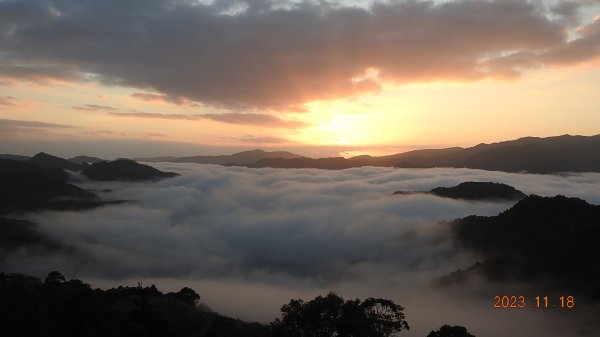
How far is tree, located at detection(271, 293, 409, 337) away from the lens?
5316 centimetres

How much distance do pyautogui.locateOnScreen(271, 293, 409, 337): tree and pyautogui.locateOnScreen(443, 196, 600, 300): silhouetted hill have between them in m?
82.6

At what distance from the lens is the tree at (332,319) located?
174 feet

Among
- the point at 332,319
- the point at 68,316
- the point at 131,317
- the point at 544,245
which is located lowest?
the point at 544,245

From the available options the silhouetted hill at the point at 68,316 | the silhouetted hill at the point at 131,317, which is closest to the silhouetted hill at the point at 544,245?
the silhouetted hill at the point at 131,317

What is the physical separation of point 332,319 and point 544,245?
112 m

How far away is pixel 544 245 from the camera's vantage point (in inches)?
5443

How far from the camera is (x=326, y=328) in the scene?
54.4 meters

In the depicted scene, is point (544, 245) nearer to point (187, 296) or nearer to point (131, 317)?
point (187, 296)

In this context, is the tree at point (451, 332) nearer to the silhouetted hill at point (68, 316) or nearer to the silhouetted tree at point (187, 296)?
the silhouetted hill at point (68, 316)

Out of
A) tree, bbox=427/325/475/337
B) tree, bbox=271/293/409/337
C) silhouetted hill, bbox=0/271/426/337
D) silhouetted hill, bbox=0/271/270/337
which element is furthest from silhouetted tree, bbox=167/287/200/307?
tree, bbox=427/325/475/337

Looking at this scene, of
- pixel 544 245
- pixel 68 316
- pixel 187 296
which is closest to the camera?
pixel 68 316
